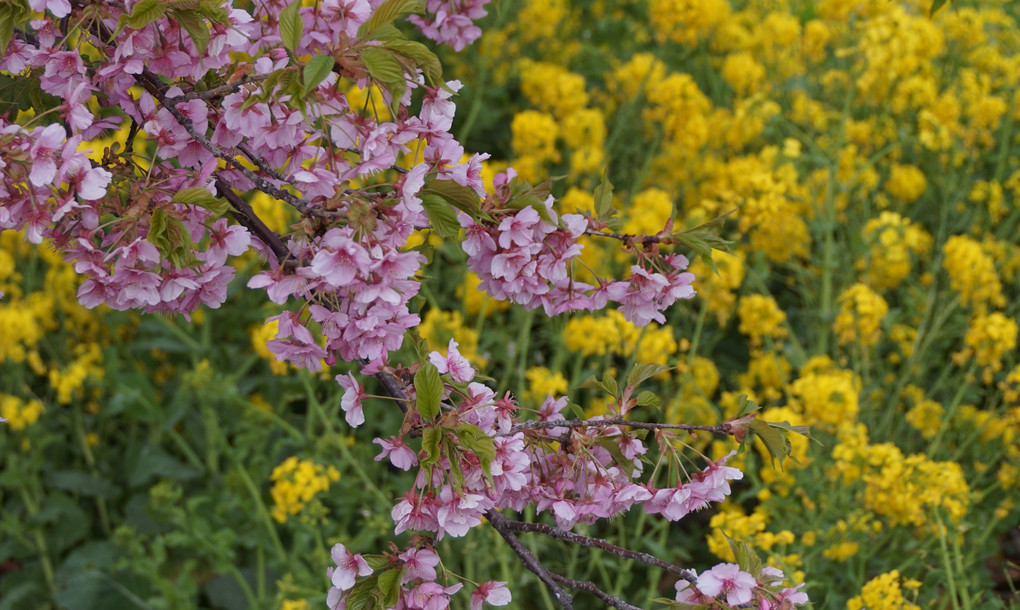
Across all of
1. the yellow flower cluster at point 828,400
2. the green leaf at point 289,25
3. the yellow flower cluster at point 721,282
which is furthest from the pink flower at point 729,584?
the yellow flower cluster at point 721,282

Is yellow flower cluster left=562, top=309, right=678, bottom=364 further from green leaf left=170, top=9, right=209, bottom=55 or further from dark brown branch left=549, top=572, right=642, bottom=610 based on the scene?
green leaf left=170, top=9, right=209, bottom=55

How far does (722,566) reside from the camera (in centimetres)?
121

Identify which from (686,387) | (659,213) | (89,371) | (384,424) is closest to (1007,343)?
(686,387)

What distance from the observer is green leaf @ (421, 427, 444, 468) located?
1.16 m

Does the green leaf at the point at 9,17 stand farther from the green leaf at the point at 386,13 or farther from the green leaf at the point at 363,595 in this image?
the green leaf at the point at 363,595

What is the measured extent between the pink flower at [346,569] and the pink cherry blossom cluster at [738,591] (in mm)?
445

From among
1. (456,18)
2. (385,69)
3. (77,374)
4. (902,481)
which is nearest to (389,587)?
(385,69)

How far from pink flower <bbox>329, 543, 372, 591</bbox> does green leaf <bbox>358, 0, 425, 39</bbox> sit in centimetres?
69

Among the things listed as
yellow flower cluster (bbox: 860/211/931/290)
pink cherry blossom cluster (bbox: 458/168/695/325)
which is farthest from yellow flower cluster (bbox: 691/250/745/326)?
pink cherry blossom cluster (bbox: 458/168/695/325)

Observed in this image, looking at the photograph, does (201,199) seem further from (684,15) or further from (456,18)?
(684,15)

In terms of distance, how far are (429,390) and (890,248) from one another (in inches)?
96.5

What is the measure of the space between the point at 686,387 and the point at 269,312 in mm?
1348

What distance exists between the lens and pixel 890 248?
3176mm

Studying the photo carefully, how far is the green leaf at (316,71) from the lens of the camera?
991 mm
